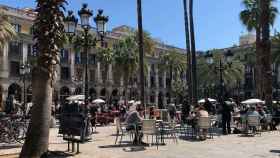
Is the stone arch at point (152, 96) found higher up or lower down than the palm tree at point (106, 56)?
lower down

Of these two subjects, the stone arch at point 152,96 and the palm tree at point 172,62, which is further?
the stone arch at point 152,96

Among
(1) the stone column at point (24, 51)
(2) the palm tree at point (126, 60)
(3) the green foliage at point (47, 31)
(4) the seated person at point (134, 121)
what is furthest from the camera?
(1) the stone column at point (24, 51)

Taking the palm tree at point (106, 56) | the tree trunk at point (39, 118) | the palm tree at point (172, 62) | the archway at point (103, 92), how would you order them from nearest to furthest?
the tree trunk at point (39, 118) < the palm tree at point (106, 56) < the archway at point (103, 92) < the palm tree at point (172, 62)

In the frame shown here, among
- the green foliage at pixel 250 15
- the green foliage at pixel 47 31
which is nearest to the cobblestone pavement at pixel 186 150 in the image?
the green foliage at pixel 47 31

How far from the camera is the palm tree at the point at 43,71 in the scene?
10.4 metres

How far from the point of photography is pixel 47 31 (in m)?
11.1

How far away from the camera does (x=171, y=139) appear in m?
15.0

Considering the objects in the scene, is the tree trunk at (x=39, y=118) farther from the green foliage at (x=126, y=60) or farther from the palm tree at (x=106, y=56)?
the palm tree at (x=106, y=56)

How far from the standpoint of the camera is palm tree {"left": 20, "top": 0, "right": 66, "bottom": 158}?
34.0 feet

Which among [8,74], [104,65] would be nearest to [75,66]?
[104,65]

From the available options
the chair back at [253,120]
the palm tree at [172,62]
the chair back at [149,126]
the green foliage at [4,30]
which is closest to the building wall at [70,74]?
the palm tree at [172,62]

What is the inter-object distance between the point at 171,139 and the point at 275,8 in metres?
24.8

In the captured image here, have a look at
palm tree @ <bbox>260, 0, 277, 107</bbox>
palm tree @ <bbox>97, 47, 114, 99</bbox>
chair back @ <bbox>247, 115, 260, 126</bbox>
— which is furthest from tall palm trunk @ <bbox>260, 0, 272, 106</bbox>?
palm tree @ <bbox>97, 47, 114, 99</bbox>

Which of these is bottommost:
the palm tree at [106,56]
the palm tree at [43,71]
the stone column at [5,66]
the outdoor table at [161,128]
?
the outdoor table at [161,128]
